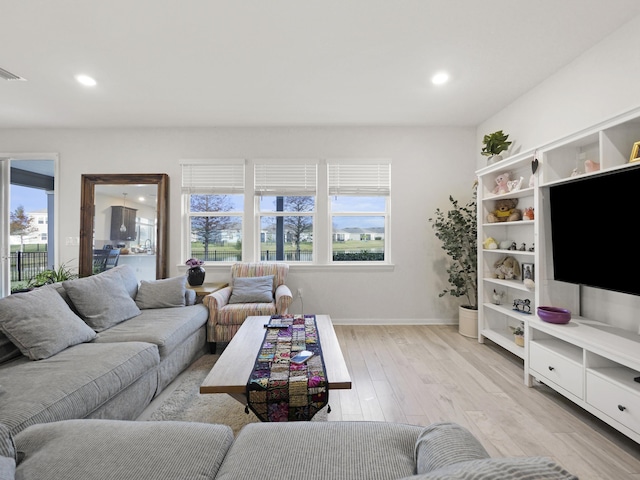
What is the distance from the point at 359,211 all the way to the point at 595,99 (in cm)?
260

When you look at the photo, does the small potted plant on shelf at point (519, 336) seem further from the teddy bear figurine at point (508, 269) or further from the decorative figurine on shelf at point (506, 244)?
the decorative figurine on shelf at point (506, 244)

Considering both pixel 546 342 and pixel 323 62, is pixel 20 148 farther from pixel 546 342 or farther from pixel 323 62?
pixel 546 342

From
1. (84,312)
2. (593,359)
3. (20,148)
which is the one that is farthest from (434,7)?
(20,148)

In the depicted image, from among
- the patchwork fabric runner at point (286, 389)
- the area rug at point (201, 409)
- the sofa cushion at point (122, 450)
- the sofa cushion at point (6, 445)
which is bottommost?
the area rug at point (201, 409)

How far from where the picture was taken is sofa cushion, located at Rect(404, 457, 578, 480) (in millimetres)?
504

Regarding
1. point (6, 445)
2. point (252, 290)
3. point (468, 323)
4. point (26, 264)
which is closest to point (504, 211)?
point (468, 323)

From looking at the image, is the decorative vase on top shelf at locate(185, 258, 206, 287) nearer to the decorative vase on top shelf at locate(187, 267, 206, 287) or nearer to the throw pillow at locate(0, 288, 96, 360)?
the decorative vase on top shelf at locate(187, 267, 206, 287)

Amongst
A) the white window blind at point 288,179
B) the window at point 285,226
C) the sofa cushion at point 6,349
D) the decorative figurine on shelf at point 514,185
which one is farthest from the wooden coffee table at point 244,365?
the decorative figurine on shelf at point 514,185

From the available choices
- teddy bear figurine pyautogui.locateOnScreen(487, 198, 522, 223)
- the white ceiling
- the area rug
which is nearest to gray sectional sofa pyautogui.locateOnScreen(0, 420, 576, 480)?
the area rug

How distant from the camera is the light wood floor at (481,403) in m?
1.69

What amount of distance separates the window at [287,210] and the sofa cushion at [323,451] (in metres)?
3.10

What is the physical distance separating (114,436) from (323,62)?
2852 millimetres

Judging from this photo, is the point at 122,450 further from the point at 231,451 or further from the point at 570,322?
the point at 570,322

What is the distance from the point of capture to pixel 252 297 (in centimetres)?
345
